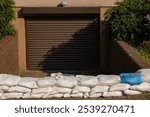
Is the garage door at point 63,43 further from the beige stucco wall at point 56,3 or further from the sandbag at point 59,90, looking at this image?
the sandbag at point 59,90

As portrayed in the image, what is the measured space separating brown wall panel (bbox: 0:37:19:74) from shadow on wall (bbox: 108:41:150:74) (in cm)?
366

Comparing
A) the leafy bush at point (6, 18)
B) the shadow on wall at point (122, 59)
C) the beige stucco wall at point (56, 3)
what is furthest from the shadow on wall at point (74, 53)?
the leafy bush at point (6, 18)

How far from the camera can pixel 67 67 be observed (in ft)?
62.8

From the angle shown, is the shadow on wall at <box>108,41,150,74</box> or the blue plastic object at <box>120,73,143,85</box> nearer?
the blue plastic object at <box>120,73,143,85</box>

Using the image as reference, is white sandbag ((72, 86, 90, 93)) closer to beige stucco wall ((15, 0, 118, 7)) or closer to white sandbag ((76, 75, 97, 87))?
white sandbag ((76, 75, 97, 87))

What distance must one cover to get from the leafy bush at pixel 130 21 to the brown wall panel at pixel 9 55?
375cm

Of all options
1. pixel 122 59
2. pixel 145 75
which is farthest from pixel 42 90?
pixel 122 59

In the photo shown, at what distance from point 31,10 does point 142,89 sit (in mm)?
10317

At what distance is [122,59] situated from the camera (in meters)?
13.9

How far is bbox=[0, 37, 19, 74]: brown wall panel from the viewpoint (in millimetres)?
14387

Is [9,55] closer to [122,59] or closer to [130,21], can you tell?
[122,59]

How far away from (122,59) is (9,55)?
4343mm

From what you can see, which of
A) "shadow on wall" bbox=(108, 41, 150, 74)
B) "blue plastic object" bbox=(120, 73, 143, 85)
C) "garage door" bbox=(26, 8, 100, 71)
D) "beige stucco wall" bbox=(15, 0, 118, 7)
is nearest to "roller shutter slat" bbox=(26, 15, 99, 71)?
"garage door" bbox=(26, 8, 100, 71)

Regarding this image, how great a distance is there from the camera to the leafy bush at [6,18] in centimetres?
1759
